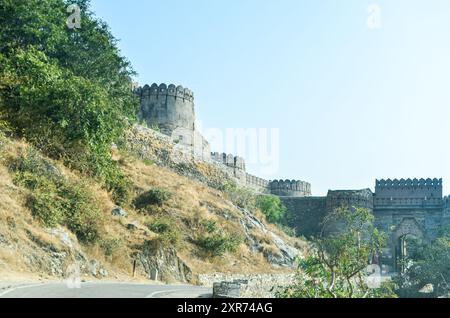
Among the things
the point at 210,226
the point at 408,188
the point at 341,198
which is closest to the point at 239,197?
the point at 210,226

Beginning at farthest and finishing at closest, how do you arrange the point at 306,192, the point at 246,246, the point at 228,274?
the point at 306,192 → the point at 246,246 → the point at 228,274

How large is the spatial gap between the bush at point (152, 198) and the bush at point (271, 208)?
66.6ft

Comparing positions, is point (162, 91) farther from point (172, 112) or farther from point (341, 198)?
point (341, 198)

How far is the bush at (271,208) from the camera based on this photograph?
45656 mm

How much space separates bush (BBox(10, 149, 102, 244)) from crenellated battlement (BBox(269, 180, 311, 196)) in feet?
138

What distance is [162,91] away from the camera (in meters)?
44.9

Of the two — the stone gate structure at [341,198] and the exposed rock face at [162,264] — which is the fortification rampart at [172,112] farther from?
the exposed rock face at [162,264]

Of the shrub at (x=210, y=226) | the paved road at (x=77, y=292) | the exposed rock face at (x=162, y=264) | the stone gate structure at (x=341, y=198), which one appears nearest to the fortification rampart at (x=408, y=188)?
the stone gate structure at (x=341, y=198)

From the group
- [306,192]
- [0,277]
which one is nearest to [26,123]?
[0,277]

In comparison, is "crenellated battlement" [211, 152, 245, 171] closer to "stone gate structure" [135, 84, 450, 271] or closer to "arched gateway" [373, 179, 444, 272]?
"stone gate structure" [135, 84, 450, 271]

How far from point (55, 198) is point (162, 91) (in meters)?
28.2

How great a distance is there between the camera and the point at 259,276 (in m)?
24.0
